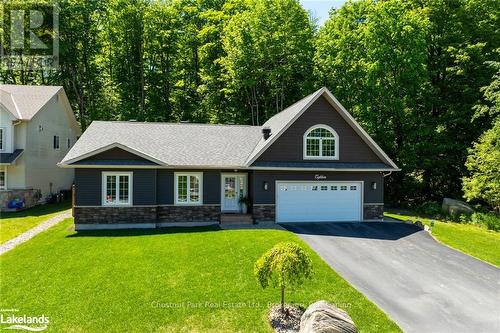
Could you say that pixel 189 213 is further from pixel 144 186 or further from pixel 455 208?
pixel 455 208

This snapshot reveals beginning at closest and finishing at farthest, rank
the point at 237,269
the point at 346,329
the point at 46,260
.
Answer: the point at 346,329 < the point at 237,269 < the point at 46,260

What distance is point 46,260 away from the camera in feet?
37.4

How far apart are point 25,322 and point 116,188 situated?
28.1 ft

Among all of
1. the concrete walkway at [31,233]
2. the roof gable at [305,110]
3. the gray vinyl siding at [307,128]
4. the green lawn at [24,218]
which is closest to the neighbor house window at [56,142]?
the green lawn at [24,218]

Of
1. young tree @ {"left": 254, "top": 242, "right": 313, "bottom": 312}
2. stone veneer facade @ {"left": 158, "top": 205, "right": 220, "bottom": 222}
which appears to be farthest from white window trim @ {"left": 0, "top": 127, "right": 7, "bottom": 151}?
young tree @ {"left": 254, "top": 242, "right": 313, "bottom": 312}

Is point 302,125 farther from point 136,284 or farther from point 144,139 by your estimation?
point 136,284

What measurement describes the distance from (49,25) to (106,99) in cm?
906

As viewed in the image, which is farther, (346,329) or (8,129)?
(8,129)

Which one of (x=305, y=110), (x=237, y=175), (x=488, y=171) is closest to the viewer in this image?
(x=305, y=110)

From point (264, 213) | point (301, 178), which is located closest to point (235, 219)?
point (264, 213)

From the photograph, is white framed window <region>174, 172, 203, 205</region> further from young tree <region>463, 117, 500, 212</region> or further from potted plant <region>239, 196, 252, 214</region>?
young tree <region>463, 117, 500, 212</region>

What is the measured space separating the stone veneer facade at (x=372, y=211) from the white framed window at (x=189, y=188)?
355 inches

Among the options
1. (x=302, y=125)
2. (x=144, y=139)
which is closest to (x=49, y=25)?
(x=144, y=139)

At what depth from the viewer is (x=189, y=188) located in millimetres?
16781
